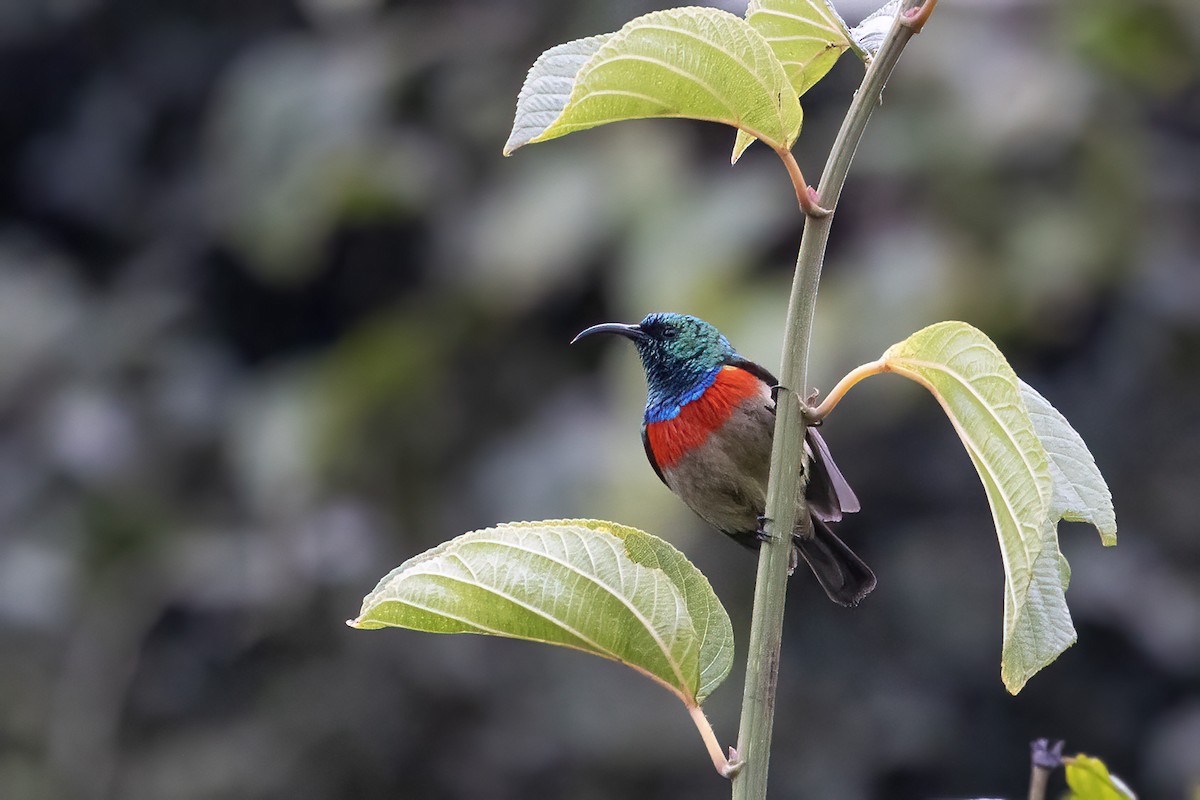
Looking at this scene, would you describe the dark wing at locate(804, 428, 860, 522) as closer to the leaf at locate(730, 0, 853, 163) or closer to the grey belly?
the grey belly

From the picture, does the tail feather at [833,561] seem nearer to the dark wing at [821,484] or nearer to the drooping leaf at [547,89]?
the dark wing at [821,484]

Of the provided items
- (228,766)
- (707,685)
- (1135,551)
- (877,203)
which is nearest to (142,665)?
(228,766)

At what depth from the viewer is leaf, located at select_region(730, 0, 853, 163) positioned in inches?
43.8

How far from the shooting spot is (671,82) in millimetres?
966

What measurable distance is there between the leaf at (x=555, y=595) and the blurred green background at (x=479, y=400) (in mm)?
2368

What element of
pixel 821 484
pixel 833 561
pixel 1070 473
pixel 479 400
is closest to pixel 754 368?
pixel 821 484

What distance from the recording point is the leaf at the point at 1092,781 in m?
0.83

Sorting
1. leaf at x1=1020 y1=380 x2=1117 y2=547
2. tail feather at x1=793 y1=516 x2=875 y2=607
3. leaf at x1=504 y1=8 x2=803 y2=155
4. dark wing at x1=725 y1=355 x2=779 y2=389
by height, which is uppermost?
leaf at x1=504 y1=8 x2=803 y2=155

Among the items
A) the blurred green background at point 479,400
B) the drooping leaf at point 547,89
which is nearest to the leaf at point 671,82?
the drooping leaf at point 547,89

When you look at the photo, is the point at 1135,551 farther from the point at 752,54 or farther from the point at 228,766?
the point at 752,54

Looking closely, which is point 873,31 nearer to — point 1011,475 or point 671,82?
point 671,82

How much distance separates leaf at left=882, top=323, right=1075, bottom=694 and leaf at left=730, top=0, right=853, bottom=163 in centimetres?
29


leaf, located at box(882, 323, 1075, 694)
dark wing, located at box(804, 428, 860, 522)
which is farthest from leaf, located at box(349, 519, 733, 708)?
dark wing, located at box(804, 428, 860, 522)

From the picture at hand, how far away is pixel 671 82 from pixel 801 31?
0.23 metres
